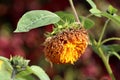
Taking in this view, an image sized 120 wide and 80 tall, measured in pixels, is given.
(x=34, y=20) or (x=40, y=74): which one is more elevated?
(x=34, y=20)

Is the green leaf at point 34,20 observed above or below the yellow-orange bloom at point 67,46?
above

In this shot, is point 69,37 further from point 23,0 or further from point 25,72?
point 23,0

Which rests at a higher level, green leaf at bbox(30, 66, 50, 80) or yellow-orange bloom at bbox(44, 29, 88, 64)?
yellow-orange bloom at bbox(44, 29, 88, 64)

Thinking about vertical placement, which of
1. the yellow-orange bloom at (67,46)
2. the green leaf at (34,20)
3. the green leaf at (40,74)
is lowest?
the green leaf at (40,74)

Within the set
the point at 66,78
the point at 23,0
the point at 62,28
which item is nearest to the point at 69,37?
the point at 62,28
